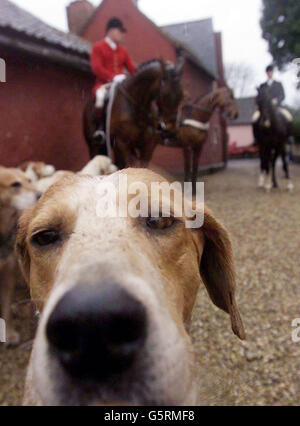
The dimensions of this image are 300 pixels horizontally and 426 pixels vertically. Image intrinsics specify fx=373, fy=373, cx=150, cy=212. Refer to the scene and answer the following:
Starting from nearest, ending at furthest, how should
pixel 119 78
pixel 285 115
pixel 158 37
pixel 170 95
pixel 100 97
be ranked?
1. pixel 100 97
2. pixel 119 78
3. pixel 170 95
4. pixel 285 115
5. pixel 158 37

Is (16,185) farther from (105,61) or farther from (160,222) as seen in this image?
(105,61)

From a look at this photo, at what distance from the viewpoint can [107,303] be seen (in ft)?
3.01

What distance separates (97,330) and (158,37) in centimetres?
1827

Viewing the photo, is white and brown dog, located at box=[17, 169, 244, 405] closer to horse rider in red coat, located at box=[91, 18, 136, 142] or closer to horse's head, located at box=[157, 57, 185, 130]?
horse rider in red coat, located at box=[91, 18, 136, 142]

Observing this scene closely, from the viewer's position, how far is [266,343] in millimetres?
3465

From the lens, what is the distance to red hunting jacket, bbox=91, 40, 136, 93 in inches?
257

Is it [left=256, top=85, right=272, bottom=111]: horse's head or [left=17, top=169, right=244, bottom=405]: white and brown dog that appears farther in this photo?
[left=256, top=85, right=272, bottom=111]: horse's head

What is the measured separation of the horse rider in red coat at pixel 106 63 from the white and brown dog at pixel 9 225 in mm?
2377

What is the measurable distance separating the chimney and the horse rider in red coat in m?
13.9

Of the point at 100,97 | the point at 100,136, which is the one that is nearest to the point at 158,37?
the point at 100,97

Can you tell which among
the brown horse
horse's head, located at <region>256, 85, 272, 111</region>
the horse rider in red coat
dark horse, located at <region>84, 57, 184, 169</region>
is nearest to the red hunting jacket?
the horse rider in red coat

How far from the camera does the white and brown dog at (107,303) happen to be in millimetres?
937

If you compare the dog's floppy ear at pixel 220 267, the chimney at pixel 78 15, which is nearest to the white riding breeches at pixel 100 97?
the dog's floppy ear at pixel 220 267
